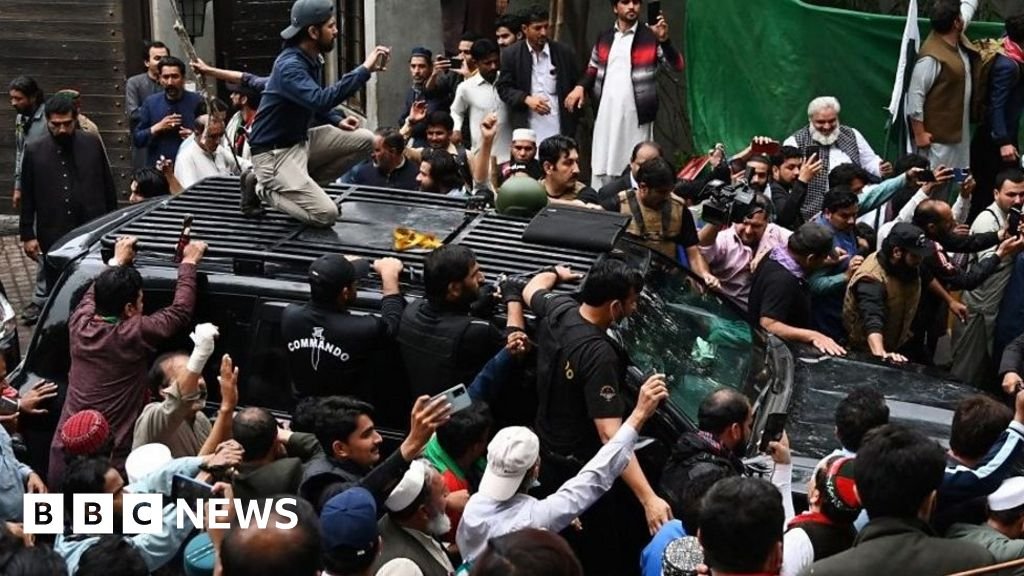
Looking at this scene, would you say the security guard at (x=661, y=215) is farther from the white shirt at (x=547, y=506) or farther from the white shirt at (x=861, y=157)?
the white shirt at (x=547, y=506)

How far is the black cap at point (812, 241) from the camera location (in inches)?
331

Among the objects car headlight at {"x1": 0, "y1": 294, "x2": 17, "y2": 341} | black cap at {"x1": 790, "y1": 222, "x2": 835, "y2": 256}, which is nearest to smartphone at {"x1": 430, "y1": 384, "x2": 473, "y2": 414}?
black cap at {"x1": 790, "y1": 222, "x2": 835, "y2": 256}

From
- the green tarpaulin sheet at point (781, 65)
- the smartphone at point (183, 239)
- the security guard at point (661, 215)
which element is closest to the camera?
the smartphone at point (183, 239)

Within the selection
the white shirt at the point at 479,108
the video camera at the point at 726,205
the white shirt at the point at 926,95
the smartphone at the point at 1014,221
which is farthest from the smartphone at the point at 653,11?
the smartphone at the point at 1014,221

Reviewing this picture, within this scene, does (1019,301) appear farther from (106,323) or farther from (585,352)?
(106,323)

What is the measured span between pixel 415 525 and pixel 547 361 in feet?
3.97

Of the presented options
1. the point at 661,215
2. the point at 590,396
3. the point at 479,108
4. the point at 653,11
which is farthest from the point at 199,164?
the point at 590,396

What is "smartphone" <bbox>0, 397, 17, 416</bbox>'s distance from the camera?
7.12 meters

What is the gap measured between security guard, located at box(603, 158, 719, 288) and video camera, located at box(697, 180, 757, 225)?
0.49 ft

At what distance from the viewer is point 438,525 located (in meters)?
5.71

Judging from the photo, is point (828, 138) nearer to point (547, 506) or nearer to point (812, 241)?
point (812, 241)

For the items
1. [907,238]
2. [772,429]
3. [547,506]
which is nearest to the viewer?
[547,506]

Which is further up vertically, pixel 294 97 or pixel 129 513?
pixel 294 97

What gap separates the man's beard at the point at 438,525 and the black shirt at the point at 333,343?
4.02ft
